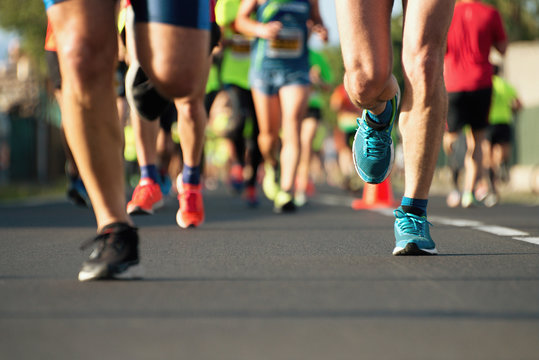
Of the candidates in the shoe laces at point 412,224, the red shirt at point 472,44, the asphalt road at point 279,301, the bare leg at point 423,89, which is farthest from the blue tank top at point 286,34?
the shoe laces at point 412,224

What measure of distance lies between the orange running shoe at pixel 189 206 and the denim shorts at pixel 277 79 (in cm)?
326

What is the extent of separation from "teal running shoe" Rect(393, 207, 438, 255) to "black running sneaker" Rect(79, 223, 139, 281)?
1.30m

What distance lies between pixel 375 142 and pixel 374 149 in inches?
1.3

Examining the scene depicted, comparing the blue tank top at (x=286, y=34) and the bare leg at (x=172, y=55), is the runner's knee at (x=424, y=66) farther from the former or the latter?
the blue tank top at (x=286, y=34)

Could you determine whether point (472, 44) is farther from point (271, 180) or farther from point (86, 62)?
point (86, 62)

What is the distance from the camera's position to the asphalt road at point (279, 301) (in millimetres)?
2436

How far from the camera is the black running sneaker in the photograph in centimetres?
359

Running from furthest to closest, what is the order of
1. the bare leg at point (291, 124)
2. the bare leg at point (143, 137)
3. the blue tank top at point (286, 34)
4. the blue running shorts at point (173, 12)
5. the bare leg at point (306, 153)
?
the bare leg at point (306, 153) < the blue tank top at point (286, 34) < the bare leg at point (291, 124) < the bare leg at point (143, 137) < the blue running shorts at point (173, 12)

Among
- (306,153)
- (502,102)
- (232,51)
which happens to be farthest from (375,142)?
(502,102)

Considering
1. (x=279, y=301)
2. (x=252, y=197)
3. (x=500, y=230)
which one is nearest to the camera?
(x=279, y=301)

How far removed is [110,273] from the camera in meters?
3.59

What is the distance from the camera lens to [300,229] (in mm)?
6414

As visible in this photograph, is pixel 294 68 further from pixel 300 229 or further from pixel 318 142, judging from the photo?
pixel 318 142

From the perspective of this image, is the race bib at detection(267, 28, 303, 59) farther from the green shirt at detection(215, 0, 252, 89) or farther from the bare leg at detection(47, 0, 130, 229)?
the bare leg at detection(47, 0, 130, 229)
